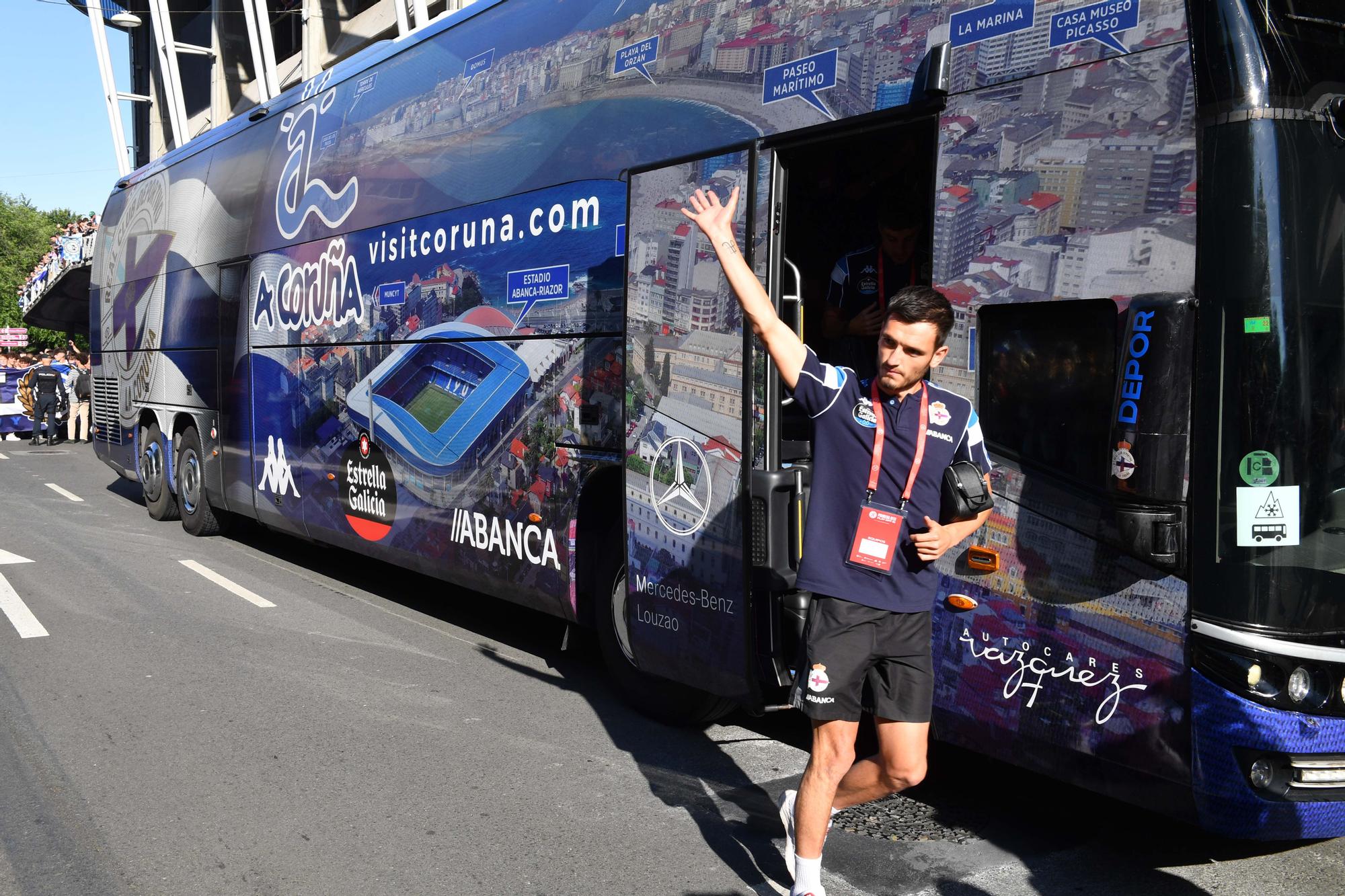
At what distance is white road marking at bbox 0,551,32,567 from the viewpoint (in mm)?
9922

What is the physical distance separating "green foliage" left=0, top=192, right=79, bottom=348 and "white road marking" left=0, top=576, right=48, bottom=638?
50.0 meters

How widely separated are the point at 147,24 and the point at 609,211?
155 feet

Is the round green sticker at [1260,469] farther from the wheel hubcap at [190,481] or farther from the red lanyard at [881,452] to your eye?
the wheel hubcap at [190,481]

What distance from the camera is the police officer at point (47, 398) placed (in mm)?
25719

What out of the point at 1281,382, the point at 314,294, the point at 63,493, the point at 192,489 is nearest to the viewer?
the point at 1281,382

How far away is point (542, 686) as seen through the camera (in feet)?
20.8

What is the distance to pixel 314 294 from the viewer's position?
861cm

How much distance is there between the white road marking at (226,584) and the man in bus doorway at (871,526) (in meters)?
5.87

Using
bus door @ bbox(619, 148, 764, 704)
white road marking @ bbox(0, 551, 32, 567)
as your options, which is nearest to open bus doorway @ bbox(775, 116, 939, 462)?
bus door @ bbox(619, 148, 764, 704)

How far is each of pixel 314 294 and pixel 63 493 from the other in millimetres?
9368

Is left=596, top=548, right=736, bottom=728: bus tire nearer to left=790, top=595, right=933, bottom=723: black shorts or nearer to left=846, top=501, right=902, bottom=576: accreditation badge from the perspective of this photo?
left=790, top=595, right=933, bottom=723: black shorts

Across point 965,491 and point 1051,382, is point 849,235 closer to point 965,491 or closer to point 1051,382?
point 1051,382

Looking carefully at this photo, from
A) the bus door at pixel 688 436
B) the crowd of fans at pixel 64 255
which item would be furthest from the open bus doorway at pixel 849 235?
the crowd of fans at pixel 64 255

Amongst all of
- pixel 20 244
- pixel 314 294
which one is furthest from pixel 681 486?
pixel 20 244
